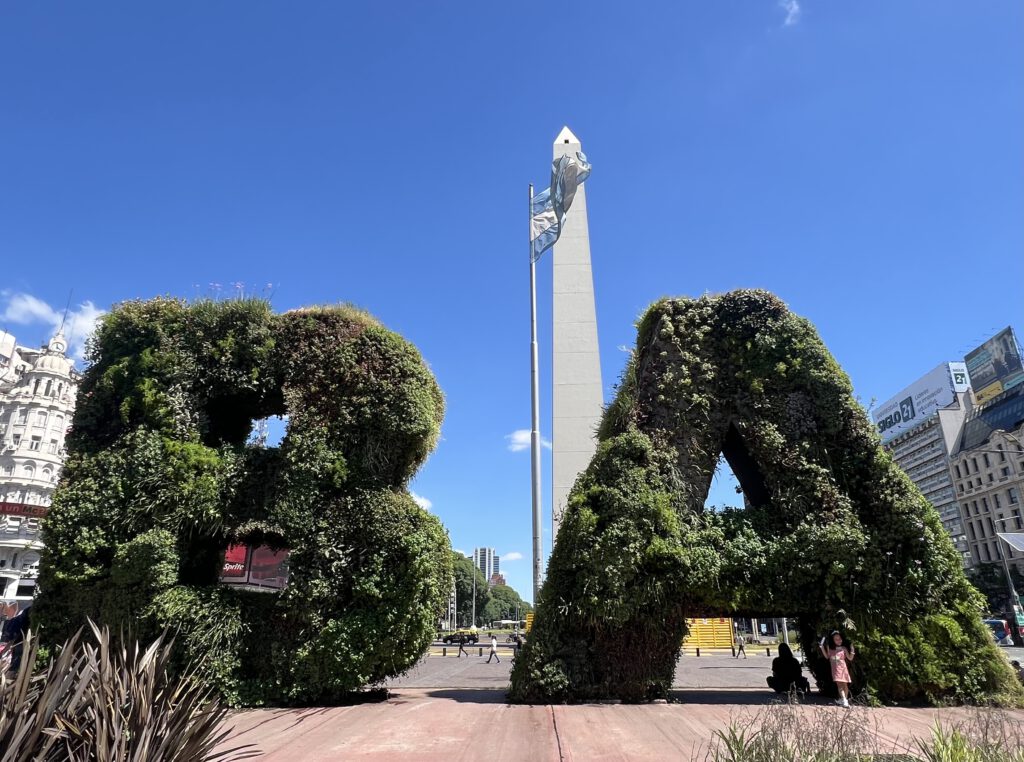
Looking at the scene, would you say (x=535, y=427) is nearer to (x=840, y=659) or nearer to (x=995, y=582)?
(x=840, y=659)

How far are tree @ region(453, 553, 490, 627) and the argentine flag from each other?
189ft

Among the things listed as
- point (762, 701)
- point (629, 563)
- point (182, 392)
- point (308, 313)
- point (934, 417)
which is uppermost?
point (934, 417)

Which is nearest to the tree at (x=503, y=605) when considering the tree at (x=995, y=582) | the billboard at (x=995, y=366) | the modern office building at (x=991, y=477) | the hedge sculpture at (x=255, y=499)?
the tree at (x=995, y=582)

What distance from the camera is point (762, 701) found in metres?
10.0

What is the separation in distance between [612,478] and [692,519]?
1.50 metres

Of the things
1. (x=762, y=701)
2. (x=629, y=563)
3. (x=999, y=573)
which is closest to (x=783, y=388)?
(x=629, y=563)

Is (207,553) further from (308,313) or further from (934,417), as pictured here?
(934,417)

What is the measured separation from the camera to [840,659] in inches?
360

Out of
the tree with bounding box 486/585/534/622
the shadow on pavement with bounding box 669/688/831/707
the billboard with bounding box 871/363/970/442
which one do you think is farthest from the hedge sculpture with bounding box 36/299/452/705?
the tree with bounding box 486/585/534/622

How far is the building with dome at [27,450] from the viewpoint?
186 feet

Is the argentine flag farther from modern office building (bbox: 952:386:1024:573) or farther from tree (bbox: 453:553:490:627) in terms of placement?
modern office building (bbox: 952:386:1024:573)

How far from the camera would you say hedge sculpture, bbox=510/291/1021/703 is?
9.38m

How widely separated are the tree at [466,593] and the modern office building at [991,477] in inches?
2539

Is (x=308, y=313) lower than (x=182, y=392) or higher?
higher
